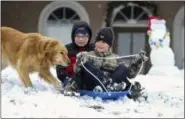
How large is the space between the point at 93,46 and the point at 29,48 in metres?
0.88

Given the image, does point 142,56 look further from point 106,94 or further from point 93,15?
point 93,15

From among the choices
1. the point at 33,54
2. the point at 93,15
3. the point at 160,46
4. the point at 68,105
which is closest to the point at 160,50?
the point at 160,46

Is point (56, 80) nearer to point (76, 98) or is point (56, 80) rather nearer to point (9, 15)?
point (76, 98)

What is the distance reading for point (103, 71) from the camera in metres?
5.21

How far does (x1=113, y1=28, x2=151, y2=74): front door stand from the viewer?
15.4 meters

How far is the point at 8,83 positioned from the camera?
5516 millimetres

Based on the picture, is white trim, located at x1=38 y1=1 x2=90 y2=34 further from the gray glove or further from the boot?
the gray glove

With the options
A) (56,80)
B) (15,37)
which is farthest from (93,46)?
(15,37)

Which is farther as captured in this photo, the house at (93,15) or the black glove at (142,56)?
the house at (93,15)

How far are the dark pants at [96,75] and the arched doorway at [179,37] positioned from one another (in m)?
10.2

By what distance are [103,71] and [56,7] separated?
1006cm

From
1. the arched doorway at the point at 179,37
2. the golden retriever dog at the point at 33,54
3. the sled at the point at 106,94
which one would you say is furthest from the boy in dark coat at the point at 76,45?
the arched doorway at the point at 179,37

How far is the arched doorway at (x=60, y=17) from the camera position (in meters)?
14.9

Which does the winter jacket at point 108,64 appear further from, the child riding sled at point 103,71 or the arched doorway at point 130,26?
the arched doorway at point 130,26
